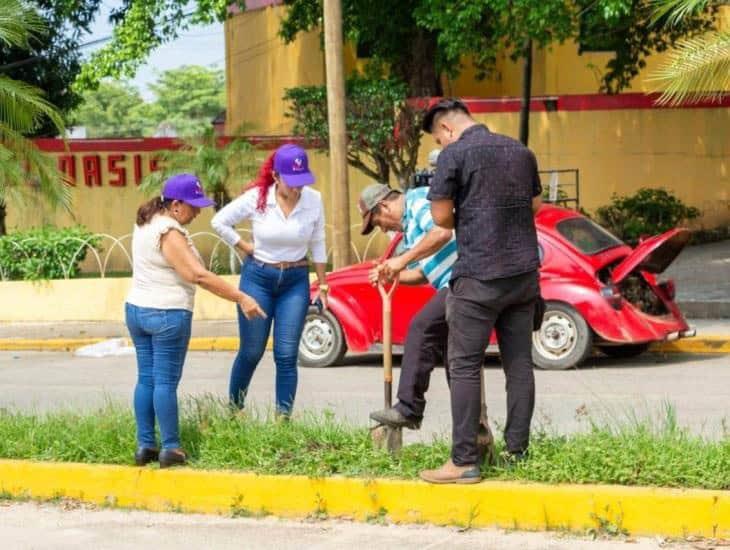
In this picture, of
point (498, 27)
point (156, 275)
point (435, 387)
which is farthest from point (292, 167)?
point (498, 27)

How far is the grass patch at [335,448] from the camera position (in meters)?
7.10

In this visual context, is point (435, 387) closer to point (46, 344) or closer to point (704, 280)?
point (46, 344)

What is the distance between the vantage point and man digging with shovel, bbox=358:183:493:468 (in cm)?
751

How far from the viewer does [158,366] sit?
26.1 feet

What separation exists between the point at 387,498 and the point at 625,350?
6.99 meters

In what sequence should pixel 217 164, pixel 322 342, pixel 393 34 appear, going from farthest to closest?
pixel 393 34 → pixel 217 164 → pixel 322 342

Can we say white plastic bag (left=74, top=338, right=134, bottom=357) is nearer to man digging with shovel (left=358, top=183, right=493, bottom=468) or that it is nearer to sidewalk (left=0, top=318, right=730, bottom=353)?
sidewalk (left=0, top=318, right=730, bottom=353)

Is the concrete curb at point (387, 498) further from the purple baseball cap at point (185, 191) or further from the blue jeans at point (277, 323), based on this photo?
the purple baseball cap at point (185, 191)

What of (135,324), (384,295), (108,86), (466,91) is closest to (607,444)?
(384,295)

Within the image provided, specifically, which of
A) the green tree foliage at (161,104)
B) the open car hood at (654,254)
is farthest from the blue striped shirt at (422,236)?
the green tree foliage at (161,104)

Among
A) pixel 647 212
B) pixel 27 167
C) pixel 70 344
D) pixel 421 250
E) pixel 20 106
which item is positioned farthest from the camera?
pixel 647 212

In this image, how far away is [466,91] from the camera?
3434cm

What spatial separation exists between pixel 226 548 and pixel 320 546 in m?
A: 0.45

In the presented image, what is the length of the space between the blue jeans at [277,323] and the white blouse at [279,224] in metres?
0.09
